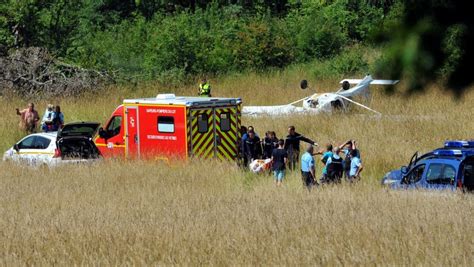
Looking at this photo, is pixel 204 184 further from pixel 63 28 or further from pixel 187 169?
pixel 63 28

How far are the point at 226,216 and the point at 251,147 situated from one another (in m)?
8.37

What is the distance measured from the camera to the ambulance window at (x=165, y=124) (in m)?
23.3

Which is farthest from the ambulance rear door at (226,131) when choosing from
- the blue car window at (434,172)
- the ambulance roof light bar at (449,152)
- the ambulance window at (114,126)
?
the ambulance roof light bar at (449,152)

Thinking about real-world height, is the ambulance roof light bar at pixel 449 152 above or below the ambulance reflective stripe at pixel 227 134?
above

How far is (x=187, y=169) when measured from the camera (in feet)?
70.8

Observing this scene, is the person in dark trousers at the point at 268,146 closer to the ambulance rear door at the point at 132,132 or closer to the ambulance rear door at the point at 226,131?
the ambulance rear door at the point at 226,131

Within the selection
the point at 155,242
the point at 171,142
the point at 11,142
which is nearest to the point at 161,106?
the point at 171,142

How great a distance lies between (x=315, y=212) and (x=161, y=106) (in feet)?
31.5

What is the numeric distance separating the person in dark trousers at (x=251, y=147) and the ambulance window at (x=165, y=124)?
6.33ft

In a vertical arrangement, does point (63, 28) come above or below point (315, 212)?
above

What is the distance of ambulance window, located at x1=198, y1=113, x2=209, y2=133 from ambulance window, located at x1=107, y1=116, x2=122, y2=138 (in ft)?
8.33

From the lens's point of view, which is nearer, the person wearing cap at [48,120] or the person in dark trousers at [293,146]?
the person in dark trousers at [293,146]

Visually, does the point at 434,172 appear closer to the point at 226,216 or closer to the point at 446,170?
the point at 446,170

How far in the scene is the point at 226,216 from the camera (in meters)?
14.3
